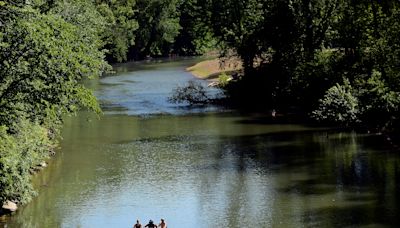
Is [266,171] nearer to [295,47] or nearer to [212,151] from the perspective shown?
[212,151]

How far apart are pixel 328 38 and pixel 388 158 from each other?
2367cm

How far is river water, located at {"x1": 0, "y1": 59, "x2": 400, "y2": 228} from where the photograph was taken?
32.9 meters

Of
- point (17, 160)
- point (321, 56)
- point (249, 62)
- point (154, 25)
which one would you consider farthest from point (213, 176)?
point (154, 25)

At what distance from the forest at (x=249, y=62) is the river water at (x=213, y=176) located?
101 inches

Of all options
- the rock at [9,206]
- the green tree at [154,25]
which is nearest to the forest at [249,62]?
the rock at [9,206]

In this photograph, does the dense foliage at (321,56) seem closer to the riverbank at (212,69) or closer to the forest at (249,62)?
the forest at (249,62)

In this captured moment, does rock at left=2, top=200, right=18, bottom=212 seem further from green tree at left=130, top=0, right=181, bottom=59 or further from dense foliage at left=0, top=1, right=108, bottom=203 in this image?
green tree at left=130, top=0, right=181, bottom=59

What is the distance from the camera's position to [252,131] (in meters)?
55.1

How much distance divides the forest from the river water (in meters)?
2.58

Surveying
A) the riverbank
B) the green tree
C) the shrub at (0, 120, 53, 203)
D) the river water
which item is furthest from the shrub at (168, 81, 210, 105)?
→ the green tree

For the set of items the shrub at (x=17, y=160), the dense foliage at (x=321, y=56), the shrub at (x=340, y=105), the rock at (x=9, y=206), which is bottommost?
the rock at (x=9, y=206)

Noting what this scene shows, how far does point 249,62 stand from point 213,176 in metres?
32.6

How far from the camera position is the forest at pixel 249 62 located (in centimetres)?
2953

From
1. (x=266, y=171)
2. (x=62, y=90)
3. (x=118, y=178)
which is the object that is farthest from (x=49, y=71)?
(x=266, y=171)
